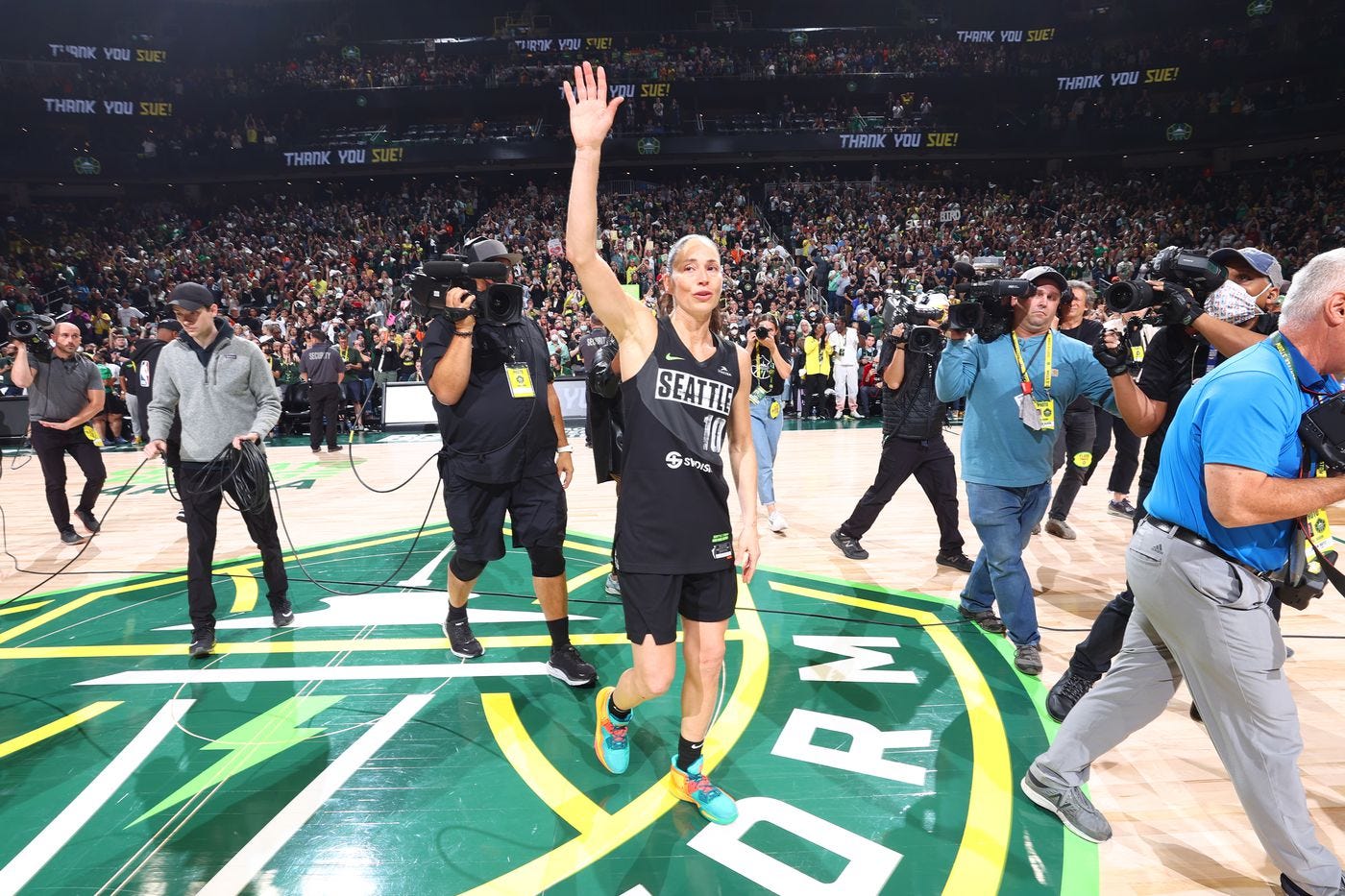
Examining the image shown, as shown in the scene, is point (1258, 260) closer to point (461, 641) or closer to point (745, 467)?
point (745, 467)

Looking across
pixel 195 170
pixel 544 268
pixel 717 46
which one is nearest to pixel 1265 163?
pixel 717 46

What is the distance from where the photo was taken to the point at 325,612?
4430 mm

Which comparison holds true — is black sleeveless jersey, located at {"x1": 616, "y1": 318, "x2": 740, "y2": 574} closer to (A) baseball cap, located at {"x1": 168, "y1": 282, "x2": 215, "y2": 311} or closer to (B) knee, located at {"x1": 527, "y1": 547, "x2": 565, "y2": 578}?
(B) knee, located at {"x1": 527, "y1": 547, "x2": 565, "y2": 578}

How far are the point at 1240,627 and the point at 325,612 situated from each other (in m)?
4.35

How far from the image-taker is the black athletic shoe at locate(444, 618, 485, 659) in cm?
375

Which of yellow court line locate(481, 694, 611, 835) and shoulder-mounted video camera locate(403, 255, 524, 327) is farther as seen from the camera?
shoulder-mounted video camera locate(403, 255, 524, 327)

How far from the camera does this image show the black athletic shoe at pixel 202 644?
3.81m

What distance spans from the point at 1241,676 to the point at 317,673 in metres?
3.67

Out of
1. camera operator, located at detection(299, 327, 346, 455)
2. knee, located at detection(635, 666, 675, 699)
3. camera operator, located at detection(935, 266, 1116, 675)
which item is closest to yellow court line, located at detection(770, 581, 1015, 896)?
camera operator, located at detection(935, 266, 1116, 675)

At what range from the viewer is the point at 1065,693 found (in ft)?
10.0

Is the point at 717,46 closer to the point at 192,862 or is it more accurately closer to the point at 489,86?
the point at 489,86

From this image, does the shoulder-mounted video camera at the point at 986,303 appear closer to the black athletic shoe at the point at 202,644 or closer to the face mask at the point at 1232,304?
the face mask at the point at 1232,304

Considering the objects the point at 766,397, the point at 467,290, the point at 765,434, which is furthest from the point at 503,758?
the point at 766,397

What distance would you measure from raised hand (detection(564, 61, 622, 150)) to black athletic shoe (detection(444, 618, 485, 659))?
2.54 metres
